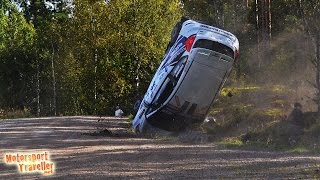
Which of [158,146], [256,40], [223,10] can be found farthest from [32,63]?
[158,146]

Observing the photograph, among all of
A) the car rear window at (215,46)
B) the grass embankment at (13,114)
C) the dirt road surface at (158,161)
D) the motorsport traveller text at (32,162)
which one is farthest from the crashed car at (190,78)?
the grass embankment at (13,114)

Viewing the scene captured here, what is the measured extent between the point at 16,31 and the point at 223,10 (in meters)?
24.4

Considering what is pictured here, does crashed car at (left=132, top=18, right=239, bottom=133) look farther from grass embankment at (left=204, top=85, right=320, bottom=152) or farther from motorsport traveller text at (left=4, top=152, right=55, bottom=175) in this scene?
motorsport traveller text at (left=4, top=152, right=55, bottom=175)

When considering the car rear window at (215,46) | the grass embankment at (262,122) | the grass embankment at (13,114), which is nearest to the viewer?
the grass embankment at (262,122)

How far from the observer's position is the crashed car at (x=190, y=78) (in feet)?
51.3

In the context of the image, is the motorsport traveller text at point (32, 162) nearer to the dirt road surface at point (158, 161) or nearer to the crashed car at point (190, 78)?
the dirt road surface at point (158, 161)

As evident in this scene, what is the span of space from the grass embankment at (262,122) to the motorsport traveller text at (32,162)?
5.13 metres

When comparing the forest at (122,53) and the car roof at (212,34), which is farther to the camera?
the forest at (122,53)

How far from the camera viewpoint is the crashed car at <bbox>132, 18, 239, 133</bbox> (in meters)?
15.6

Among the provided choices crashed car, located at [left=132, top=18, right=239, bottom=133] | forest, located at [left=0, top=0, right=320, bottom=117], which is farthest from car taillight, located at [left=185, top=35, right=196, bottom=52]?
forest, located at [left=0, top=0, right=320, bottom=117]

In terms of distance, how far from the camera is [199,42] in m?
15.7

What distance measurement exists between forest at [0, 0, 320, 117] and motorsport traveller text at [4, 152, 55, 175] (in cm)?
1037

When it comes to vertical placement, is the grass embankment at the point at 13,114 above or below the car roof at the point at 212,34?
below

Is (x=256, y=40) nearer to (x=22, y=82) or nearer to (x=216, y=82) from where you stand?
(x=216, y=82)
